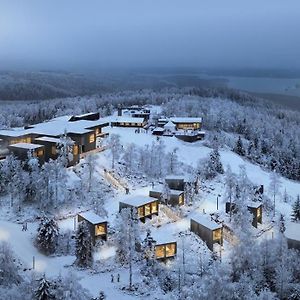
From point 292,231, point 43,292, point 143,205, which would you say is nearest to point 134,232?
point 143,205

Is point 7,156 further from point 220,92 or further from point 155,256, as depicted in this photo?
point 220,92

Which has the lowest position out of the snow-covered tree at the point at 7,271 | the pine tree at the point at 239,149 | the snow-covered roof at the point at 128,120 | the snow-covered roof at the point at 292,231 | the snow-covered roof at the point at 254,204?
the pine tree at the point at 239,149

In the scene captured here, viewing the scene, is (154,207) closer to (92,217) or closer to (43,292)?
(92,217)

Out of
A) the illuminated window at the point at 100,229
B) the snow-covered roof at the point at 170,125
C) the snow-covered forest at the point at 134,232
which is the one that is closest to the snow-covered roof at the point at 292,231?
the snow-covered forest at the point at 134,232

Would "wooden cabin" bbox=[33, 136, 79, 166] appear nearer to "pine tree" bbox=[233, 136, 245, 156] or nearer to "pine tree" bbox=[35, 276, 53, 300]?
"pine tree" bbox=[35, 276, 53, 300]

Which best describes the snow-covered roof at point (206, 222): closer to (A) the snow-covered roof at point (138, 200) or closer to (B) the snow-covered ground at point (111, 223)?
(B) the snow-covered ground at point (111, 223)

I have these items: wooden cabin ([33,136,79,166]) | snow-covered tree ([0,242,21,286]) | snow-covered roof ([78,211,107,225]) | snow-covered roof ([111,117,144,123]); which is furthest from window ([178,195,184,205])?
snow-covered roof ([111,117,144,123])
